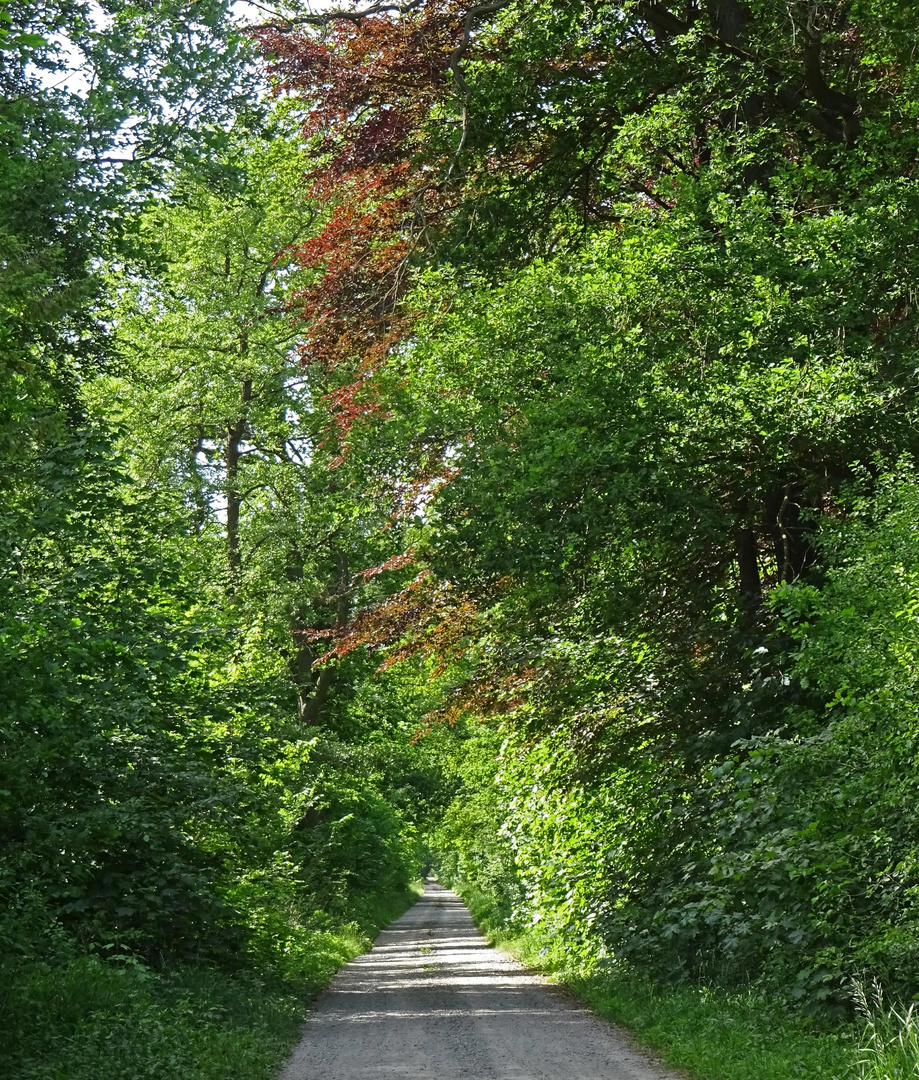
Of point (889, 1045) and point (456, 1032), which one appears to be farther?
point (456, 1032)

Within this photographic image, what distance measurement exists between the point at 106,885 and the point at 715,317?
8.21m

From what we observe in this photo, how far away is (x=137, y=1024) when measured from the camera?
9367 mm

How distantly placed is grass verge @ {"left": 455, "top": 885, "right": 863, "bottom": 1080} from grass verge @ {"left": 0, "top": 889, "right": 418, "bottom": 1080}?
3456mm

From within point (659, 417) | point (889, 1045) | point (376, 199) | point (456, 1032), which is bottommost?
point (456, 1032)

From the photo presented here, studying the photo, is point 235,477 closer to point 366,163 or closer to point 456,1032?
point 366,163

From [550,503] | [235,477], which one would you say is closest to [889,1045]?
[550,503]

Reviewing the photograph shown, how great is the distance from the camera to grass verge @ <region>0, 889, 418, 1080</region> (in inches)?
325

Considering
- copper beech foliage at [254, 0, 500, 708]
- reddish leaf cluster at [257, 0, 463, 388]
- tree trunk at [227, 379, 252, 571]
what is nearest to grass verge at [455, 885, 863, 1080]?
copper beech foliage at [254, 0, 500, 708]

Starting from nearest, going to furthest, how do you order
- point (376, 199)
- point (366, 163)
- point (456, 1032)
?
point (456, 1032)
point (366, 163)
point (376, 199)

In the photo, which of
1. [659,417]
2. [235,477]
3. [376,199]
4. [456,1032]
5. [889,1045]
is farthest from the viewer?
[235,477]

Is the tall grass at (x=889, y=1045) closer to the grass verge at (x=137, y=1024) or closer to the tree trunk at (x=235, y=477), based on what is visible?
the grass verge at (x=137, y=1024)

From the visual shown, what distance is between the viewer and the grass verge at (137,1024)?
8266 mm

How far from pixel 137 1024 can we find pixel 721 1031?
15.9 ft

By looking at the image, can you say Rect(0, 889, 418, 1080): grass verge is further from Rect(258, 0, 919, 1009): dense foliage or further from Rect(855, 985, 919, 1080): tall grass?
Rect(855, 985, 919, 1080): tall grass
